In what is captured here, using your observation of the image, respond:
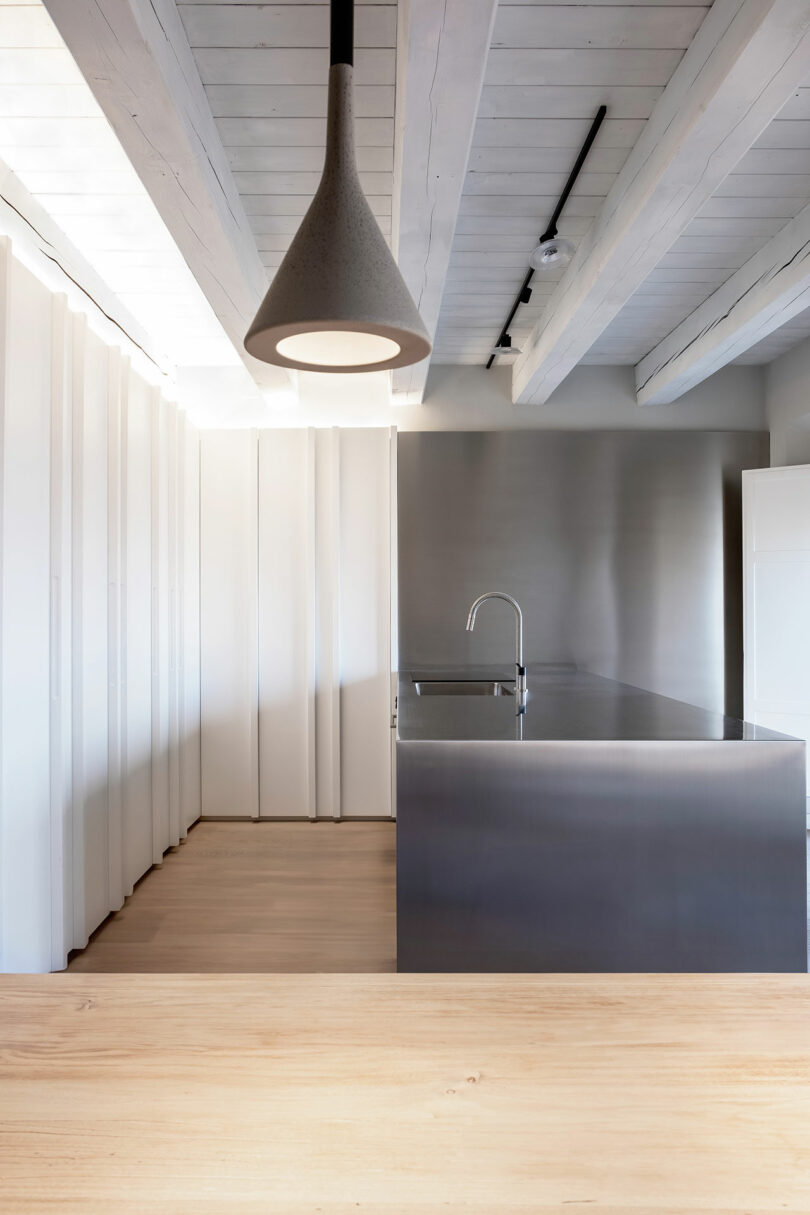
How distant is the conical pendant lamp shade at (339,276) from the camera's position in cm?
113

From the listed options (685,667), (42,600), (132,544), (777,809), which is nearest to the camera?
(777,809)

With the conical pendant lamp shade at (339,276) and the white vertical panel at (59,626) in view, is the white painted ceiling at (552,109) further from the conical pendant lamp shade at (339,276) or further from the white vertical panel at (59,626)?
the white vertical panel at (59,626)

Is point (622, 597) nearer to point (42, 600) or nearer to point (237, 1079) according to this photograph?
point (42, 600)

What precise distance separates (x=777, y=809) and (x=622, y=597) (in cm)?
286

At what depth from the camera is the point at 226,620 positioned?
4562 mm

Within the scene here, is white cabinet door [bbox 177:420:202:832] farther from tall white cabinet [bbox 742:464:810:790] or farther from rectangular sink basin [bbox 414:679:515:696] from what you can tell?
tall white cabinet [bbox 742:464:810:790]

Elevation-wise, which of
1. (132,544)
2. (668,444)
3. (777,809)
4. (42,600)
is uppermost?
(668,444)

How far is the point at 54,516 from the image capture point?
265cm

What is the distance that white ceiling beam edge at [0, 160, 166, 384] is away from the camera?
2.67 metres

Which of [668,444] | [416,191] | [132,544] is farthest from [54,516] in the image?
[668,444]

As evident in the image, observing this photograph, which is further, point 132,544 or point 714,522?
point 714,522

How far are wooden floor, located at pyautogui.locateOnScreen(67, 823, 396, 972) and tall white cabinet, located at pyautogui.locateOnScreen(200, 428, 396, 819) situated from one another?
1.17 ft

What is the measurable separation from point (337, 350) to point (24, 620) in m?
1.57

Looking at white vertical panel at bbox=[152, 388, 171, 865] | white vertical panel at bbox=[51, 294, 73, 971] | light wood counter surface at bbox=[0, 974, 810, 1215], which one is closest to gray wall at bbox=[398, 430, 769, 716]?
white vertical panel at bbox=[152, 388, 171, 865]
